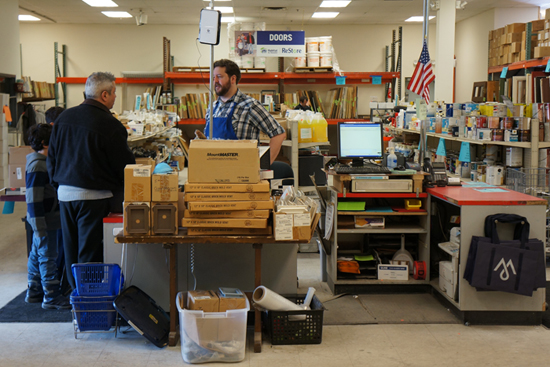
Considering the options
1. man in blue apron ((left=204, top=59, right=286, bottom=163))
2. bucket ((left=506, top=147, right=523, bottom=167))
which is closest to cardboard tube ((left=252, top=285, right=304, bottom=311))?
man in blue apron ((left=204, top=59, right=286, bottom=163))

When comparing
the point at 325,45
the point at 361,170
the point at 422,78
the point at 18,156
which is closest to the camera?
the point at 361,170

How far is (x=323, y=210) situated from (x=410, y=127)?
3994 mm

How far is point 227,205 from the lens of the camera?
310cm

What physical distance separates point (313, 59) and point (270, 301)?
289 inches

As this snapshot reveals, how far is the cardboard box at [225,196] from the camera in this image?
3.09 metres

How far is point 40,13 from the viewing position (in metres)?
12.1

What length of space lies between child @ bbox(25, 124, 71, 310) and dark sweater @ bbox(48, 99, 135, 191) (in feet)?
1.47

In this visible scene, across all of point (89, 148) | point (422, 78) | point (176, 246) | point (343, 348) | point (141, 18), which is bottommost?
point (343, 348)

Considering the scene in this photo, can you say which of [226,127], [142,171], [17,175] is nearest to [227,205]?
[142,171]

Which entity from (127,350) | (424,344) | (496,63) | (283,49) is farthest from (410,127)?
(127,350)

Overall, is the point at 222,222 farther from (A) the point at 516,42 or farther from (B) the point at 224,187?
(A) the point at 516,42

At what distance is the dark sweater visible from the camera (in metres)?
3.49

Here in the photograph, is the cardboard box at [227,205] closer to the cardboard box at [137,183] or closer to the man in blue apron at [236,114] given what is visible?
the cardboard box at [137,183]

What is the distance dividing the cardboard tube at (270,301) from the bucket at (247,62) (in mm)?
7342
